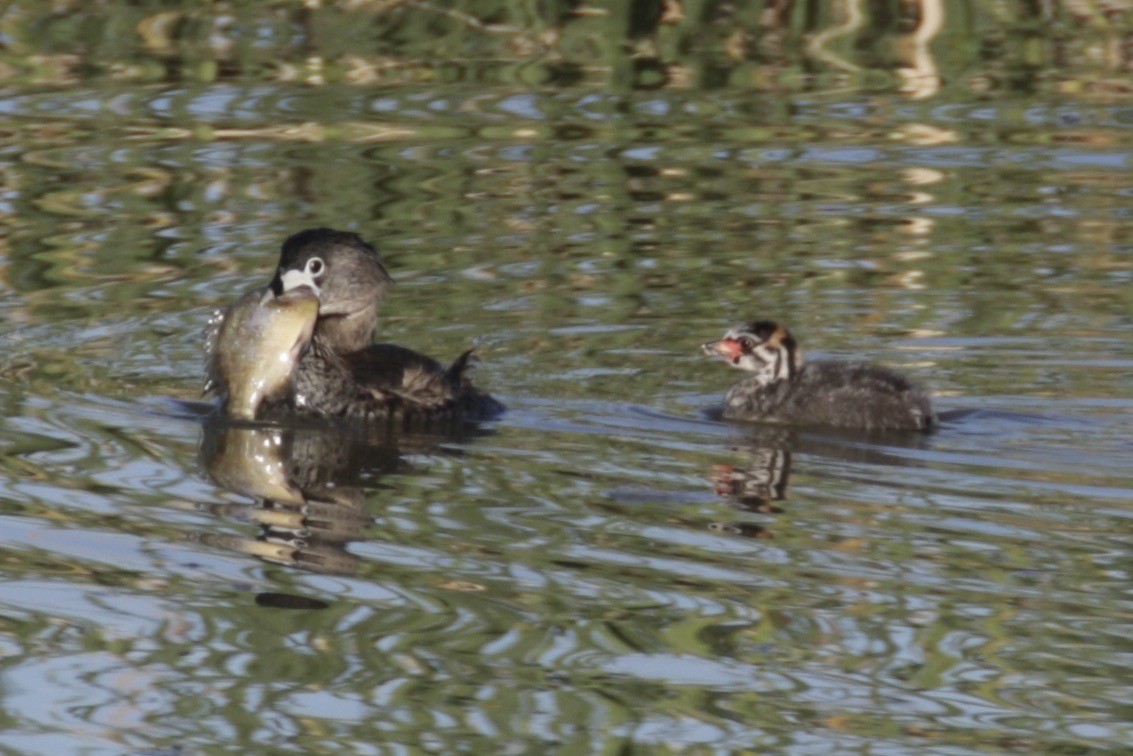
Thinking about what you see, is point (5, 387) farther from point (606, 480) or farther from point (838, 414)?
point (838, 414)

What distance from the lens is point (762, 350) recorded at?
29.8 feet

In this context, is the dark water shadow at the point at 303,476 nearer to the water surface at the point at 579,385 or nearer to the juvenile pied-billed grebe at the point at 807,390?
the water surface at the point at 579,385

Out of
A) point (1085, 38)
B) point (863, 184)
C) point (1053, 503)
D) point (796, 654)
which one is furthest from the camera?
point (1085, 38)

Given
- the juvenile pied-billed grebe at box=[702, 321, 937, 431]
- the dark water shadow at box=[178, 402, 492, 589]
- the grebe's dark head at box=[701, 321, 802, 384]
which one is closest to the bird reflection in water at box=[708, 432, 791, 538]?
the juvenile pied-billed grebe at box=[702, 321, 937, 431]

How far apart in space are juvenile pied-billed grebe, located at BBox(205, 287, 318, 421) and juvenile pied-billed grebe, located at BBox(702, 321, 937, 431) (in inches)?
62.4

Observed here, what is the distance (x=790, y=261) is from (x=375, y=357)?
2.91 meters

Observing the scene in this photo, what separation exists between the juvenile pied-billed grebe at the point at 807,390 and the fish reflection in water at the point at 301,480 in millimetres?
1271

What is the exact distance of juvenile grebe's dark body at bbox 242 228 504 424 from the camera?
8.76m

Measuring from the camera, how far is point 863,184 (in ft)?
42.4

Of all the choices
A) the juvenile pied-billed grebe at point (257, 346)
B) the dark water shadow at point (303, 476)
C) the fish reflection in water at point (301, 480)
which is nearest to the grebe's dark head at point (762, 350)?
the dark water shadow at point (303, 476)

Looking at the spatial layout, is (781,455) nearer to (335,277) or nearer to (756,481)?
(756,481)

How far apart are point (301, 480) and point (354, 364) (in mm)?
1245

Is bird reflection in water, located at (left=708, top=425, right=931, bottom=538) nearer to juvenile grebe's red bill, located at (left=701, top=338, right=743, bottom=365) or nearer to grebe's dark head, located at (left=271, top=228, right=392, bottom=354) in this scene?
juvenile grebe's red bill, located at (left=701, top=338, right=743, bottom=365)

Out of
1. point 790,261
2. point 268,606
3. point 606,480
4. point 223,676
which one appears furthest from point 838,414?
point 223,676
